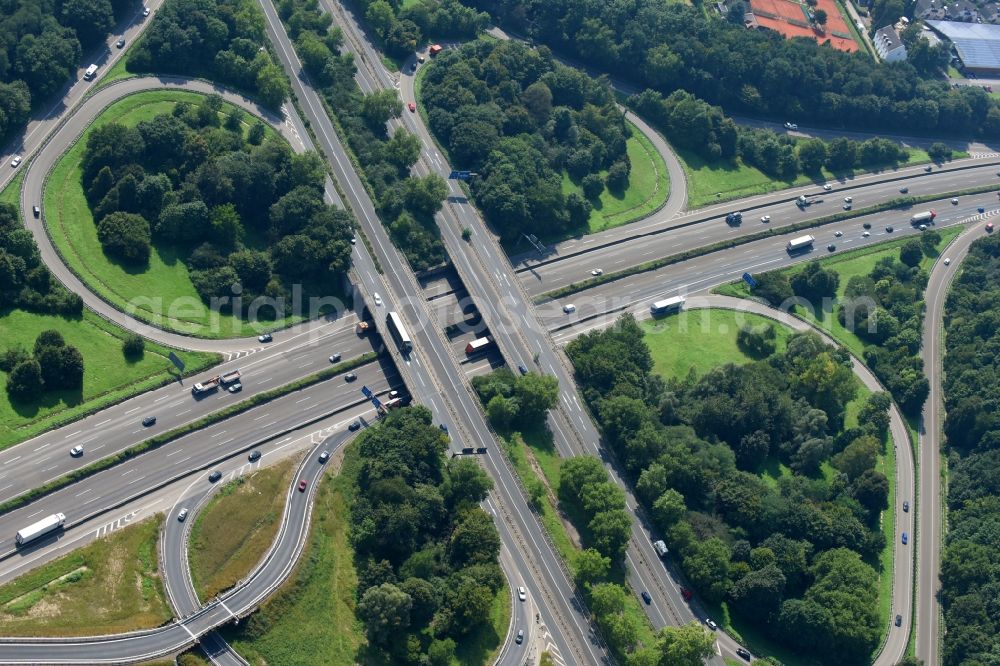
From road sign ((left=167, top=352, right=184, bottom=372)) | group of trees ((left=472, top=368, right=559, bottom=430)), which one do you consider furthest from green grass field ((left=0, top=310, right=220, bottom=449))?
group of trees ((left=472, top=368, right=559, bottom=430))

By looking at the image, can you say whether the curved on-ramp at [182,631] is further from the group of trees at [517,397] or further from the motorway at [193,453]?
the group of trees at [517,397]

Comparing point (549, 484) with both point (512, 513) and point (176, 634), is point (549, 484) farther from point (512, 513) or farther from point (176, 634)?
point (176, 634)

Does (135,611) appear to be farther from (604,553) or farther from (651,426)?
(651,426)

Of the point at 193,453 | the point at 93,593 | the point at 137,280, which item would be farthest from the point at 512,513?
the point at 137,280

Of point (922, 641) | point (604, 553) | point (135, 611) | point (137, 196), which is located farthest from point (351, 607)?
point (922, 641)

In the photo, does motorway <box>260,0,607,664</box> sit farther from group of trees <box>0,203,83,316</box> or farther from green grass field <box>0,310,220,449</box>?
group of trees <box>0,203,83,316</box>
